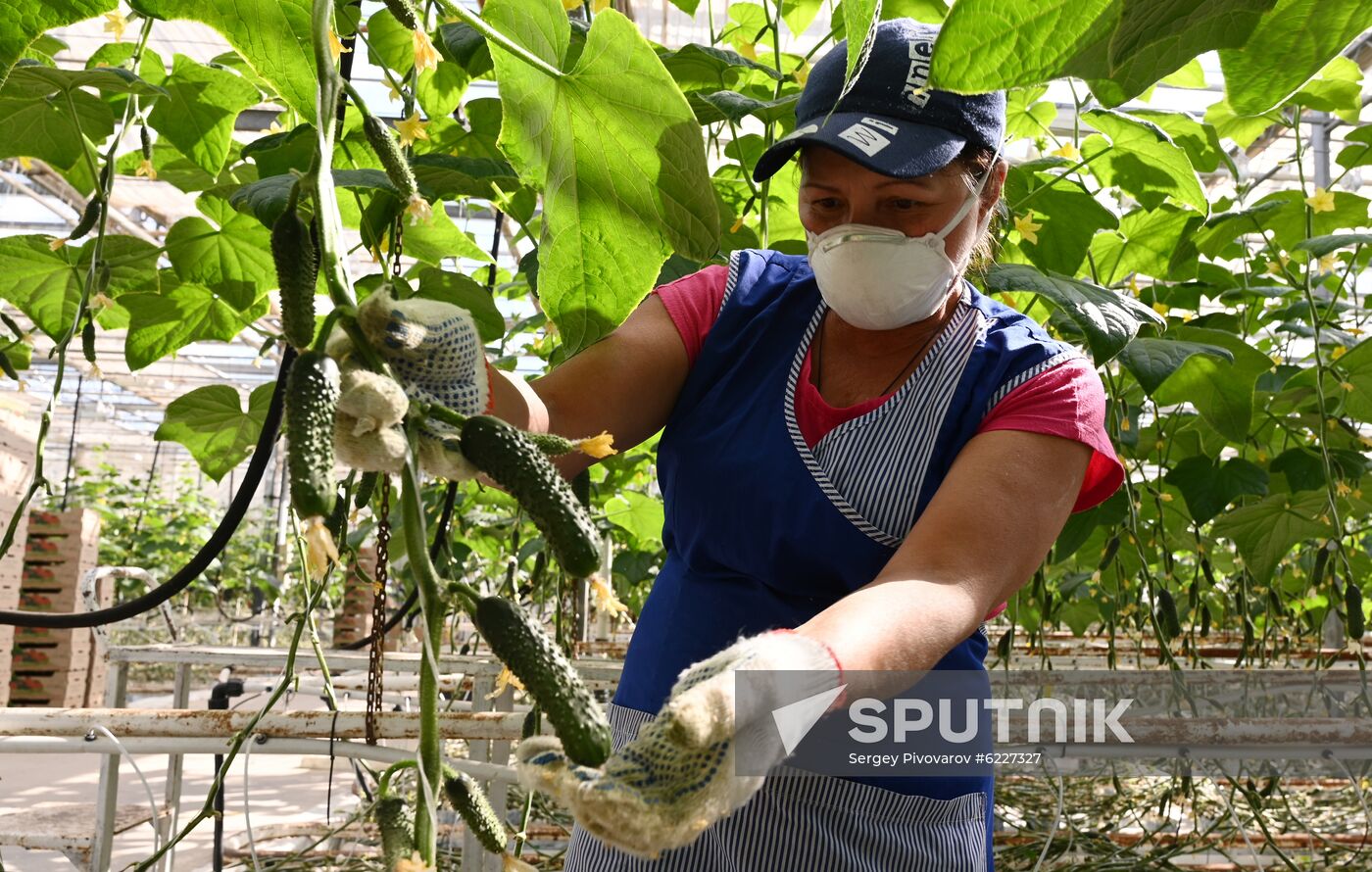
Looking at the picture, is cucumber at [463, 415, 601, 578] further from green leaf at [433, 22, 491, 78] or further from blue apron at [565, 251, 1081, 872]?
green leaf at [433, 22, 491, 78]

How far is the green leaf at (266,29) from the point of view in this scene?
643mm

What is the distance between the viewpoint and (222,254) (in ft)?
4.33

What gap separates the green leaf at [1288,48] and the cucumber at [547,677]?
28 centimetres

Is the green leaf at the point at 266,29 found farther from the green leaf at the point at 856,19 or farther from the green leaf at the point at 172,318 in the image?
the green leaf at the point at 172,318

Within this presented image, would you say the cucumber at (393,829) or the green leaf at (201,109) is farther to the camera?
the green leaf at (201,109)

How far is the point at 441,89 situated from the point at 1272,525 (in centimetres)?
154

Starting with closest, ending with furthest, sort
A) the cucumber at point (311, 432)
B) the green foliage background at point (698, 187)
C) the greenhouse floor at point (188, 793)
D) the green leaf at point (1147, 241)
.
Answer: the cucumber at point (311, 432), the green foliage background at point (698, 187), the green leaf at point (1147, 241), the greenhouse floor at point (188, 793)

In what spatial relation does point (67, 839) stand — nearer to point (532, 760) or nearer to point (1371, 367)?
point (532, 760)

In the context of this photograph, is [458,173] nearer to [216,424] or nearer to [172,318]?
[172,318]

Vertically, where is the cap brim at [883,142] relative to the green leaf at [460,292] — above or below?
above

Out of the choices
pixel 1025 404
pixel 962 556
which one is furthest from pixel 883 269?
pixel 962 556

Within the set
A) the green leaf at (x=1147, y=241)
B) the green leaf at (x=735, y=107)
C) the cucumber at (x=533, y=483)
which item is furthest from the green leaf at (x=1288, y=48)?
the green leaf at (x=1147, y=241)

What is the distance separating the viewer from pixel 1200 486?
1875mm

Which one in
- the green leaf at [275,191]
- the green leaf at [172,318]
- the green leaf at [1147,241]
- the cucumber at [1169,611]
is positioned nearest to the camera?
the green leaf at [275,191]
